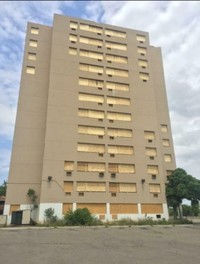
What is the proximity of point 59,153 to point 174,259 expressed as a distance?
26.0 meters

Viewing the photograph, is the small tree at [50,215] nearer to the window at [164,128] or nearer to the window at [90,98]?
the window at [90,98]

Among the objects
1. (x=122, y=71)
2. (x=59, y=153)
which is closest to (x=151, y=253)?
(x=59, y=153)

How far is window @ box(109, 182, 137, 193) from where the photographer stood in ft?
116

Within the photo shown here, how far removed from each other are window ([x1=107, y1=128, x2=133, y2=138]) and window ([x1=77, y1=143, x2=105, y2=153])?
8.44ft

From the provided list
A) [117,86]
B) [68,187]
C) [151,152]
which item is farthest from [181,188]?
[117,86]

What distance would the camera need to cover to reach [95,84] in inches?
1614

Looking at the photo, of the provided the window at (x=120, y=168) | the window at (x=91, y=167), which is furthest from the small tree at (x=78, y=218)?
the window at (x=120, y=168)

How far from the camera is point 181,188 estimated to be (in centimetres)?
3309

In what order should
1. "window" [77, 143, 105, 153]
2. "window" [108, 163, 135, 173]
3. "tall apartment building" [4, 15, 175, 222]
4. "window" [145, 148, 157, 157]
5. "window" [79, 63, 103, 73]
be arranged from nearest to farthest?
"tall apartment building" [4, 15, 175, 222] < "window" [77, 143, 105, 153] < "window" [108, 163, 135, 173] < "window" [145, 148, 157, 157] < "window" [79, 63, 103, 73]

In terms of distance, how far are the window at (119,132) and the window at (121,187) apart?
735 centimetres

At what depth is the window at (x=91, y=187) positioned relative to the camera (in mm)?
34250

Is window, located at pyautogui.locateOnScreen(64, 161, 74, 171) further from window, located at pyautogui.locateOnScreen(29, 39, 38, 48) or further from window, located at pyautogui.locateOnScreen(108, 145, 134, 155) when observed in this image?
window, located at pyautogui.locateOnScreen(29, 39, 38, 48)

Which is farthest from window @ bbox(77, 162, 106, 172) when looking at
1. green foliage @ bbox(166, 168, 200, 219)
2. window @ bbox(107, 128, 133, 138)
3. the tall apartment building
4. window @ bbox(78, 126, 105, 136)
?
green foliage @ bbox(166, 168, 200, 219)

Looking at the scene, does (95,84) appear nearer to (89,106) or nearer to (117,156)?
(89,106)
